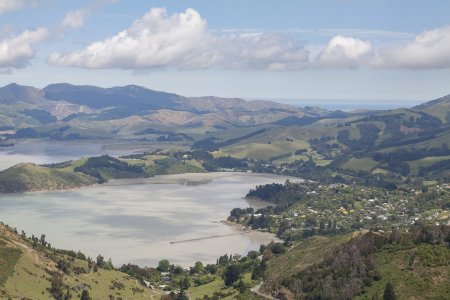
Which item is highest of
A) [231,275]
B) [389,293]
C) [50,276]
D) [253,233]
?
[50,276]

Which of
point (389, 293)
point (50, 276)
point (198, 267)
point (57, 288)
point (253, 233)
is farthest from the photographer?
point (253, 233)

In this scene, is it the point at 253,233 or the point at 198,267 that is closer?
the point at 198,267

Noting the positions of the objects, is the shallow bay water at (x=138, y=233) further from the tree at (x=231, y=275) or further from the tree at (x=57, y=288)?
the tree at (x=57, y=288)

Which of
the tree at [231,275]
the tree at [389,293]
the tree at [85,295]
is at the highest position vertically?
the tree at [389,293]

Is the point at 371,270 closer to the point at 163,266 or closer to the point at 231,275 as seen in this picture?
the point at 231,275

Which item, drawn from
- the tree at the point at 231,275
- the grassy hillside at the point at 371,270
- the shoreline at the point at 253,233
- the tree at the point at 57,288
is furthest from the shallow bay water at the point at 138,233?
the grassy hillside at the point at 371,270

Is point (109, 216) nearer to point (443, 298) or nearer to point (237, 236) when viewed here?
point (237, 236)

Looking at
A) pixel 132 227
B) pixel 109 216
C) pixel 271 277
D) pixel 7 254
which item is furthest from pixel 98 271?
pixel 109 216

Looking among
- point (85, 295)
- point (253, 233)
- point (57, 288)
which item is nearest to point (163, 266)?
point (57, 288)
